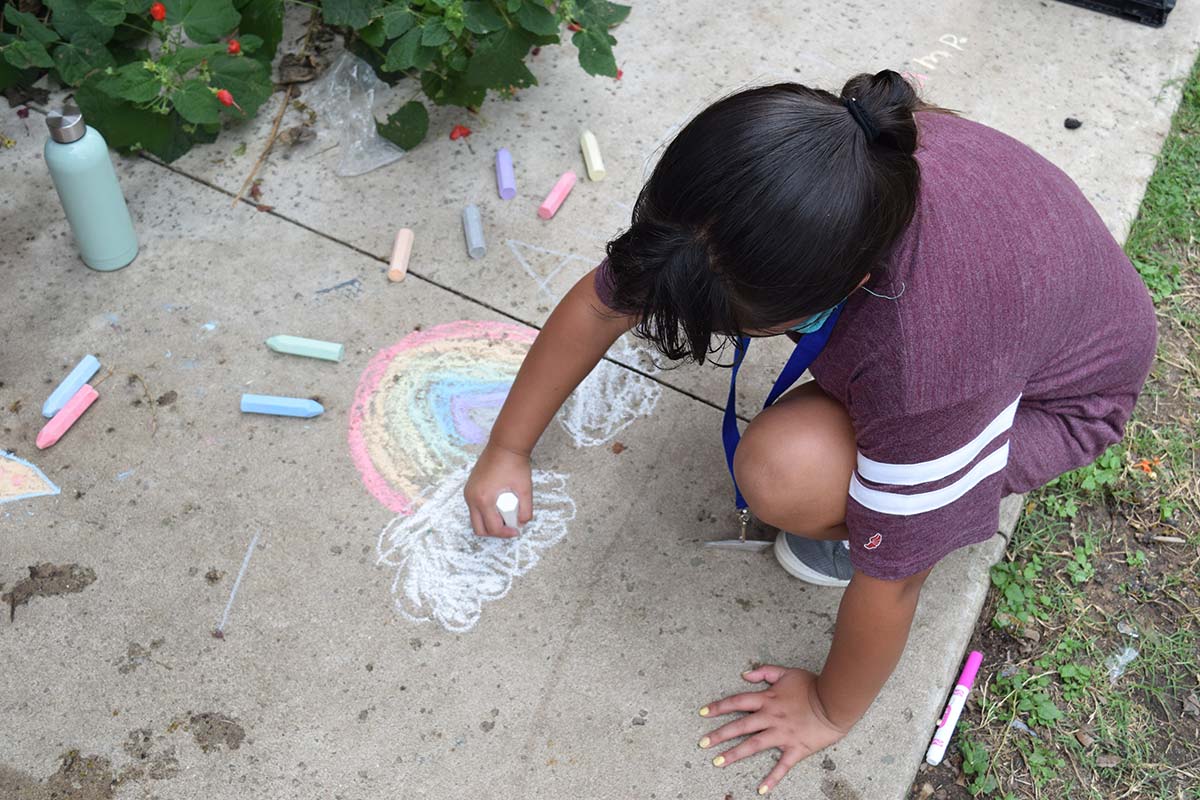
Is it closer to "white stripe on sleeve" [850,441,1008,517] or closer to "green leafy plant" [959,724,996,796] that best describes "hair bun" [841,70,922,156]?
"white stripe on sleeve" [850,441,1008,517]

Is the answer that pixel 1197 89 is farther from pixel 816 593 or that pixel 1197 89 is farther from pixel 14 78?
pixel 14 78

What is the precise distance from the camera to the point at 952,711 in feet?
6.52

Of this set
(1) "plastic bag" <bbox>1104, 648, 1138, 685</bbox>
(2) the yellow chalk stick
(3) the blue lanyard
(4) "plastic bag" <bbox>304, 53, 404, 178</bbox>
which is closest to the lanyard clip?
(3) the blue lanyard

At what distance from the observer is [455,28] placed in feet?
8.59

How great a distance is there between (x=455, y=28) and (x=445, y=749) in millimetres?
1761

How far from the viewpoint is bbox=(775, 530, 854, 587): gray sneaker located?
207 cm

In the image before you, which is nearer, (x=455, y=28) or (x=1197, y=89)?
(x=455, y=28)

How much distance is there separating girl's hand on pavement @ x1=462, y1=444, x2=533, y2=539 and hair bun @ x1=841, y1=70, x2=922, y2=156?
1.08 meters

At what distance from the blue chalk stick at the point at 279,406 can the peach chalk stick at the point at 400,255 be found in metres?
0.44

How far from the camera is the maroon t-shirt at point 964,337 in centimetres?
150

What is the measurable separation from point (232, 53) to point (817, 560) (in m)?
2.03

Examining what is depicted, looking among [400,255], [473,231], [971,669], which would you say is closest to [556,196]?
[473,231]

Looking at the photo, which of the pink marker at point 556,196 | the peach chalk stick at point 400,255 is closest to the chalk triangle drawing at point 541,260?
the pink marker at point 556,196

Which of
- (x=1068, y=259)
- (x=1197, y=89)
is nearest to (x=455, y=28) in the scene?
(x=1068, y=259)
